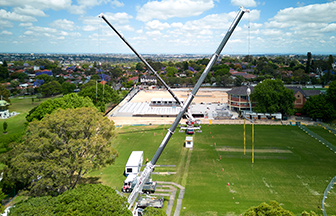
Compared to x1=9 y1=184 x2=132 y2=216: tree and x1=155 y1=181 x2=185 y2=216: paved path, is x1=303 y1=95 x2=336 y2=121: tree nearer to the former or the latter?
x1=155 y1=181 x2=185 y2=216: paved path

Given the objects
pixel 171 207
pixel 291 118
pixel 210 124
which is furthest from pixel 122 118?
pixel 291 118

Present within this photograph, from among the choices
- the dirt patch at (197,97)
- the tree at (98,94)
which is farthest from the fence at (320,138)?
the tree at (98,94)

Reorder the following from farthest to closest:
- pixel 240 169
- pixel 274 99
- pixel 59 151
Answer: pixel 274 99 < pixel 240 169 < pixel 59 151

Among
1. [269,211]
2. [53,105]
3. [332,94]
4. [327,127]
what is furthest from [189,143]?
[332,94]

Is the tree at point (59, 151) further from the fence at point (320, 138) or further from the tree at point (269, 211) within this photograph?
the fence at point (320, 138)

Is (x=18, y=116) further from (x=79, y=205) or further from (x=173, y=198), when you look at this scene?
(x=79, y=205)

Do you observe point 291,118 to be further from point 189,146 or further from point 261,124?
point 189,146

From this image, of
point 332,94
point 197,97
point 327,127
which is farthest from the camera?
point 197,97
